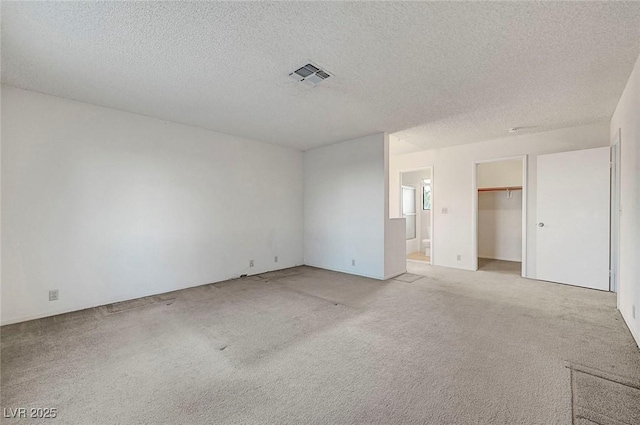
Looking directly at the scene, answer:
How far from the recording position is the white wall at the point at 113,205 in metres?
2.99

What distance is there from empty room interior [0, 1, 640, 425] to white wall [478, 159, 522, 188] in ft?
5.74

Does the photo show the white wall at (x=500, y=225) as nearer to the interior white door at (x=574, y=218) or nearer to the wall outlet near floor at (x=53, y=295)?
the interior white door at (x=574, y=218)

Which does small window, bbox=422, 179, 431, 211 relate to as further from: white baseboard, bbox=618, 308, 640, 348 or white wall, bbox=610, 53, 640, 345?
white baseboard, bbox=618, 308, 640, 348

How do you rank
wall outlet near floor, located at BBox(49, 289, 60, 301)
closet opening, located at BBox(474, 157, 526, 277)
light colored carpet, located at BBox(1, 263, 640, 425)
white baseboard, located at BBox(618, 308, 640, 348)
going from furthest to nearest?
closet opening, located at BBox(474, 157, 526, 277)
wall outlet near floor, located at BBox(49, 289, 60, 301)
white baseboard, located at BBox(618, 308, 640, 348)
light colored carpet, located at BBox(1, 263, 640, 425)

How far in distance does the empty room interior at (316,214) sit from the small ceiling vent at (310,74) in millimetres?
20

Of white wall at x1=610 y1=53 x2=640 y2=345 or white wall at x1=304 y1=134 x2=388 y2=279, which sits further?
white wall at x1=304 y1=134 x2=388 y2=279

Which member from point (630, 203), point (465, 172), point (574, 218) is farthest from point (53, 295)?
point (574, 218)

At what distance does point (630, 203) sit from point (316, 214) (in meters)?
4.47

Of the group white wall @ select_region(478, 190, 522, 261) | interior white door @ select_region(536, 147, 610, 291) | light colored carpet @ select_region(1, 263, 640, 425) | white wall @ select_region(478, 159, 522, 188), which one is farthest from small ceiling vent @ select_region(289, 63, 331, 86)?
white wall @ select_region(478, 190, 522, 261)

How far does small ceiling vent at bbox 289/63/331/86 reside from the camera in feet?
8.51

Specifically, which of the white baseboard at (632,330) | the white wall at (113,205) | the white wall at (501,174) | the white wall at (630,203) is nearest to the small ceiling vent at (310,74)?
the white wall at (113,205)

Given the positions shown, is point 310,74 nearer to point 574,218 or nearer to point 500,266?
point 574,218

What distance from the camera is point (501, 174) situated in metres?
6.62

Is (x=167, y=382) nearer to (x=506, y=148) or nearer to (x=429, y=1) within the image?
(x=429, y=1)
